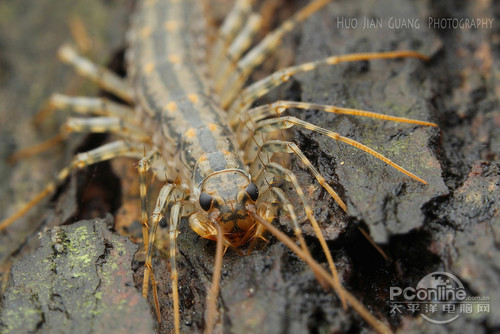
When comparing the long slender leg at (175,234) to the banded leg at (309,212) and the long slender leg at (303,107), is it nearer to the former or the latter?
the banded leg at (309,212)

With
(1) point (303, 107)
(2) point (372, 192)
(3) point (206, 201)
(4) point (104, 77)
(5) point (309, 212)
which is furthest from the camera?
(4) point (104, 77)

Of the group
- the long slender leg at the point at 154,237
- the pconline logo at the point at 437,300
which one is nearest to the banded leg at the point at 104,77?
the long slender leg at the point at 154,237

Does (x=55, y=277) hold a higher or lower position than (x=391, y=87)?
lower

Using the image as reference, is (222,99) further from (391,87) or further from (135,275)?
(135,275)

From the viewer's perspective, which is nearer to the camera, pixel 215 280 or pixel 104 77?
pixel 215 280

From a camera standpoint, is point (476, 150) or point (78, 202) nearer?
point (476, 150)

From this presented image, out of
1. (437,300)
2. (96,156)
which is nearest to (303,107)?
(437,300)

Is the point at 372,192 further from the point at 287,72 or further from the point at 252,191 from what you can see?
the point at 287,72

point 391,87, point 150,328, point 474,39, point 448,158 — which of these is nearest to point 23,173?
point 150,328
